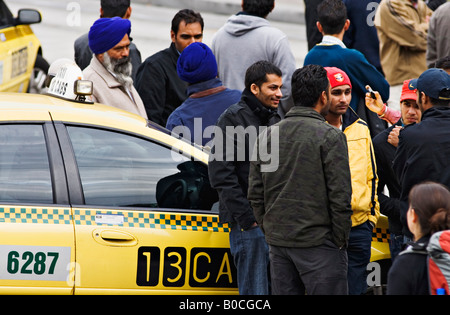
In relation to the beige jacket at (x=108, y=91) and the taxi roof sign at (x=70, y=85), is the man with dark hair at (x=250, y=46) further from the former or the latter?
the taxi roof sign at (x=70, y=85)

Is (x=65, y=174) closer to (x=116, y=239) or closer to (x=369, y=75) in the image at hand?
(x=116, y=239)

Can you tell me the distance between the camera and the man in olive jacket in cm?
438

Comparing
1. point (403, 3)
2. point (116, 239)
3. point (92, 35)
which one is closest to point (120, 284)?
point (116, 239)

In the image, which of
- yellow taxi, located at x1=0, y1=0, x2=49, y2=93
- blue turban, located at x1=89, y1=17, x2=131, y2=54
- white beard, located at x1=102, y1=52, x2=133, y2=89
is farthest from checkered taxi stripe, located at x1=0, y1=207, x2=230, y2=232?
yellow taxi, located at x1=0, y1=0, x2=49, y2=93

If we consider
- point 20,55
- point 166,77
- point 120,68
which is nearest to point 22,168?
point 120,68

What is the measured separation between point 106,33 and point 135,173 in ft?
5.36

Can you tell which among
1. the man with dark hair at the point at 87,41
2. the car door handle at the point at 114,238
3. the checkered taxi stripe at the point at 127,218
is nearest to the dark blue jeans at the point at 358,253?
the checkered taxi stripe at the point at 127,218

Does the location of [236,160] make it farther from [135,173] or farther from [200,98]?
[200,98]

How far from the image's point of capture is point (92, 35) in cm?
615

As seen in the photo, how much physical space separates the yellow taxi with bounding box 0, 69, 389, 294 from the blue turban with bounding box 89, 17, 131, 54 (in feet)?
3.85

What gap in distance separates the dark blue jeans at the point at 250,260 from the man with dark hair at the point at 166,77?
7.00 feet

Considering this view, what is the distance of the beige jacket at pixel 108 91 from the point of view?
604cm
